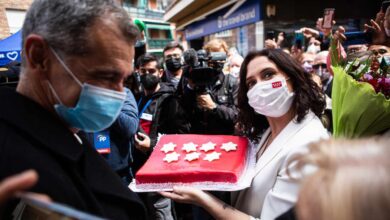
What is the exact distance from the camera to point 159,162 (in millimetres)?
1586

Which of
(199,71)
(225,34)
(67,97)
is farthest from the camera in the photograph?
(225,34)

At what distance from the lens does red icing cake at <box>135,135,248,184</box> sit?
4.68 ft

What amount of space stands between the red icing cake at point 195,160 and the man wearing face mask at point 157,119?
0.71m

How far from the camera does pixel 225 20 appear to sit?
10.4 m

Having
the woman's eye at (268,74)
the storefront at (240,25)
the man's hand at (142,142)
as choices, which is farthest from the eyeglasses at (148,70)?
the storefront at (240,25)

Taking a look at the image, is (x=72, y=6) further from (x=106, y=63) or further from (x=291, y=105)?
(x=291, y=105)

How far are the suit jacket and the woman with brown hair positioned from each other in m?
0.50

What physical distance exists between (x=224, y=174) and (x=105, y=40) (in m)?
0.79

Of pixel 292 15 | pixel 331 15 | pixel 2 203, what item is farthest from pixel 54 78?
pixel 292 15

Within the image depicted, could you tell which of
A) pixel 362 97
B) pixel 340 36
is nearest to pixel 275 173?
pixel 362 97

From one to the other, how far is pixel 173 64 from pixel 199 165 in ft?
6.62

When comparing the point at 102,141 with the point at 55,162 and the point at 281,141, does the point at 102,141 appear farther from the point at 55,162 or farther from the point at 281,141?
the point at 55,162

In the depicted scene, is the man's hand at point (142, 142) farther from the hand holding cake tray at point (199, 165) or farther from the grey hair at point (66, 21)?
the grey hair at point (66, 21)

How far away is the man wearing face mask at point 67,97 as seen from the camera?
2.71 ft
